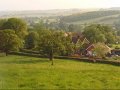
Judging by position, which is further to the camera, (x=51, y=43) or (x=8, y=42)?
(x=8, y=42)

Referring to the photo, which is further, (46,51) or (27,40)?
(27,40)

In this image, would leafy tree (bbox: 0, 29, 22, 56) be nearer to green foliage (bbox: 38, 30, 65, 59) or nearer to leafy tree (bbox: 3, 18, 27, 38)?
green foliage (bbox: 38, 30, 65, 59)

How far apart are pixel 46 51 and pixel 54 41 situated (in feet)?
10.9

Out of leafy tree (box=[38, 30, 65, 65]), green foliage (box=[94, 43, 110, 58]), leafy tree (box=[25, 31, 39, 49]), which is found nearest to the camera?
leafy tree (box=[38, 30, 65, 65])

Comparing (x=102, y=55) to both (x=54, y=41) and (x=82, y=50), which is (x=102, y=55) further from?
(x=54, y=41)

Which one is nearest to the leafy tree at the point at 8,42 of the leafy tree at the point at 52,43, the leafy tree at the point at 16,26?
the leafy tree at the point at 52,43

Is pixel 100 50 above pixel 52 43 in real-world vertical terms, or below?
below

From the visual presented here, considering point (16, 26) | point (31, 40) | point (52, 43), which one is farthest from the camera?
point (31, 40)

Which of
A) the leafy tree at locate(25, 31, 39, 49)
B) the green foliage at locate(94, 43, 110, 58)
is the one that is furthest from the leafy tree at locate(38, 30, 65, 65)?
the leafy tree at locate(25, 31, 39, 49)

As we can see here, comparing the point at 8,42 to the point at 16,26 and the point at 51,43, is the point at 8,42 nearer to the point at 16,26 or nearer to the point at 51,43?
the point at 51,43

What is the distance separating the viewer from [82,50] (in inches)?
3738

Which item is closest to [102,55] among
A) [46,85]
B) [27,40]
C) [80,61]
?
[80,61]

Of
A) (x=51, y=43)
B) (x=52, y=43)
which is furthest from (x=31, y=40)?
(x=52, y=43)

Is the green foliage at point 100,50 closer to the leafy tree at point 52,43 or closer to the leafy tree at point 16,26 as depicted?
the leafy tree at point 52,43
